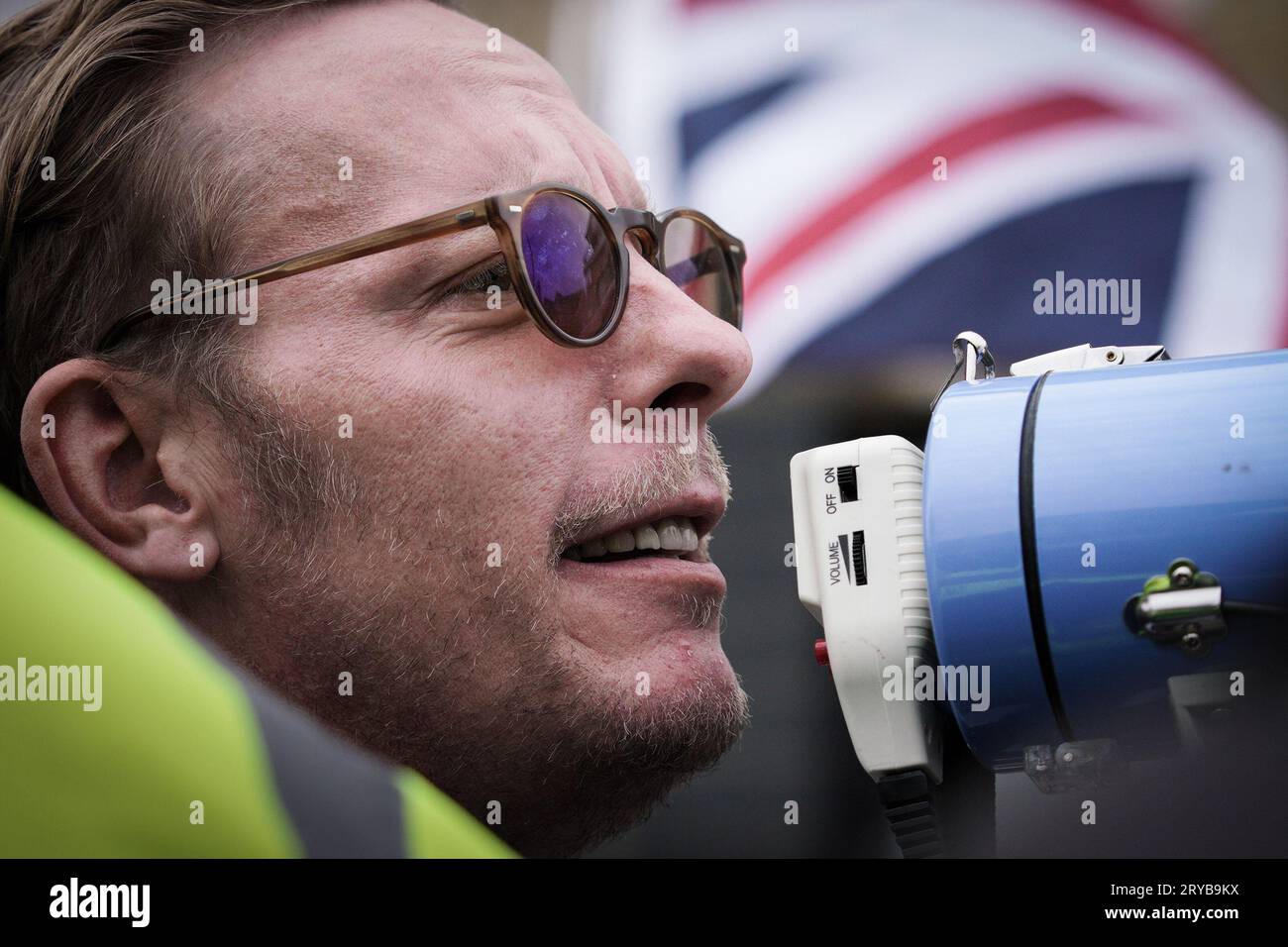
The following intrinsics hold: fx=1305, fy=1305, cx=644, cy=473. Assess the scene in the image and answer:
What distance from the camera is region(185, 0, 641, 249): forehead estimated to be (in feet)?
6.15

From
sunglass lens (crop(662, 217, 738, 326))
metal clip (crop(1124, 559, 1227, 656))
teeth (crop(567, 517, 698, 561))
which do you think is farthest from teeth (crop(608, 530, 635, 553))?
metal clip (crop(1124, 559, 1227, 656))

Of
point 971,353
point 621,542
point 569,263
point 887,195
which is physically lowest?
point 621,542

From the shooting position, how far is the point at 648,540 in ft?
6.21

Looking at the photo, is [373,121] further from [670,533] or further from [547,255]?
[670,533]

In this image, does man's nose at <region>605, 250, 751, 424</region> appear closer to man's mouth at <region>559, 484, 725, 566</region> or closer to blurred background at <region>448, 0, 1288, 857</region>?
man's mouth at <region>559, 484, 725, 566</region>

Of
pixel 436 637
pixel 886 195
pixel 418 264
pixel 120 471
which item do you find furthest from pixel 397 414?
pixel 886 195

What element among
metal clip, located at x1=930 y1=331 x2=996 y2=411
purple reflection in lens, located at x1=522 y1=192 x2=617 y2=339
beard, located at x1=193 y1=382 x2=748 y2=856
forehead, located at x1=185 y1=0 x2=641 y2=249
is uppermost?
forehead, located at x1=185 y1=0 x2=641 y2=249

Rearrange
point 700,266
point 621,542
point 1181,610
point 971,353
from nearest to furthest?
point 1181,610, point 971,353, point 621,542, point 700,266

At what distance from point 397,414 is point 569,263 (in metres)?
0.32

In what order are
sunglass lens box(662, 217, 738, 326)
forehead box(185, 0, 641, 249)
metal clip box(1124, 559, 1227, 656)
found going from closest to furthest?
metal clip box(1124, 559, 1227, 656) → forehead box(185, 0, 641, 249) → sunglass lens box(662, 217, 738, 326)

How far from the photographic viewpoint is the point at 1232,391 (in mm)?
1474

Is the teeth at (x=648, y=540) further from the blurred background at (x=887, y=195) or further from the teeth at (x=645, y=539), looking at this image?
the blurred background at (x=887, y=195)
